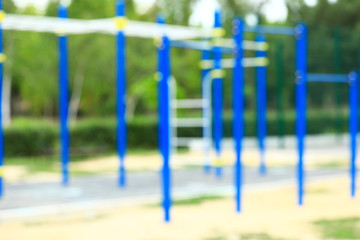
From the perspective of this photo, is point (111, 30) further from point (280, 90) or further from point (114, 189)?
point (280, 90)

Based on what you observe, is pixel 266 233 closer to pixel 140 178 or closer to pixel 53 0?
pixel 140 178

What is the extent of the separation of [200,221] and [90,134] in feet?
21.8

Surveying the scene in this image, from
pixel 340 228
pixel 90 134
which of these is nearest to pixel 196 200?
pixel 340 228

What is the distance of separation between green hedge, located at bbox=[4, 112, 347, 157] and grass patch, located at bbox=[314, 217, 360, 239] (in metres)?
6.10

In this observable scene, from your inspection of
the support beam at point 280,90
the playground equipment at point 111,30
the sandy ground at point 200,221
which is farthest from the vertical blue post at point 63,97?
the support beam at point 280,90

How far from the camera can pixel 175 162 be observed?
9367 millimetres

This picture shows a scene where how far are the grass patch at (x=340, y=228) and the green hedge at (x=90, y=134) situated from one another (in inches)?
240

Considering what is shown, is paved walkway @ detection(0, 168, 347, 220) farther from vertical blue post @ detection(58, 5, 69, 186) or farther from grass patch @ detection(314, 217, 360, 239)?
grass patch @ detection(314, 217, 360, 239)

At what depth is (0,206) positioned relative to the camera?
216 inches

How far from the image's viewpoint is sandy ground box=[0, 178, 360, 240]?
414cm

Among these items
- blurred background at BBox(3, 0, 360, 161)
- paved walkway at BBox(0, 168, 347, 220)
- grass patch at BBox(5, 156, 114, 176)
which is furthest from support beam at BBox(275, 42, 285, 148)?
grass patch at BBox(5, 156, 114, 176)

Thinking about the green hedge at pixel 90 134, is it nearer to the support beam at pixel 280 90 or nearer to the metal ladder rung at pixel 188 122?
the metal ladder rung at pixel 188 122

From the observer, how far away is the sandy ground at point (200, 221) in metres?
4.14

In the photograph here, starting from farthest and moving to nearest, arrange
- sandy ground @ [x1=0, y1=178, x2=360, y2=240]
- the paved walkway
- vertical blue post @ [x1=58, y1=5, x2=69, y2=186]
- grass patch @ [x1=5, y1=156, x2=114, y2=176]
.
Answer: grass patch @ [x1=5, y1=156, x2=114, y2=176] < vertical blue post @ [x1=58, y1=5, x2=69, y2=186] < the paved walkway < sandy ground @ [x1=0, y1=178, x2=360, y2=240]
